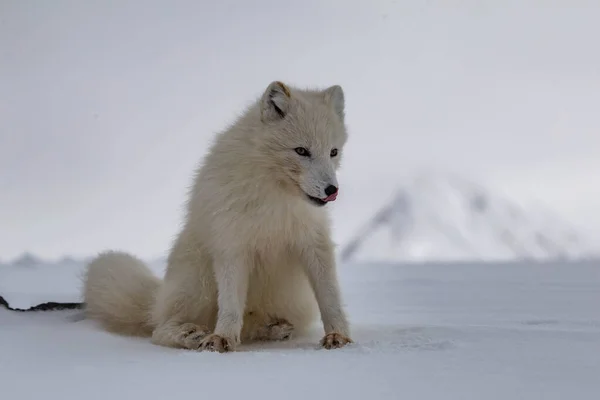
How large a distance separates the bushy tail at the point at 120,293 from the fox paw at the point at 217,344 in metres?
0.77

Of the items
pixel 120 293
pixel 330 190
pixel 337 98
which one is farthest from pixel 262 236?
pixel 120 293

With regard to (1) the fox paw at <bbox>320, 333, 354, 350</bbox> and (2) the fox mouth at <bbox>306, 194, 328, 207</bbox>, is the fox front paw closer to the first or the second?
(1) the fox paw at <bbox>320, 333, 354, 350</bbox>

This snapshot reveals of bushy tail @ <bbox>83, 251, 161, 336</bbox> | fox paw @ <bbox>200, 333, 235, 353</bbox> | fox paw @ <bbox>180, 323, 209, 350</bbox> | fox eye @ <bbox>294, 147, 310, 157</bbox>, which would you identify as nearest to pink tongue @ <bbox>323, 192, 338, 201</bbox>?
fox eye @ <bbox>294, 147, 310, 157</bbox>

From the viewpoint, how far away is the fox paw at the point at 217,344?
9.21ft

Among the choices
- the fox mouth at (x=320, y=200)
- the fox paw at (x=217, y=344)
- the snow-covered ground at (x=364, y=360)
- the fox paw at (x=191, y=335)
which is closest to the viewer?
the snow-covered ground at (x=364, y=360)

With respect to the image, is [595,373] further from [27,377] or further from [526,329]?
[27,377]

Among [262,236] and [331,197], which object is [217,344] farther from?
[331,197]

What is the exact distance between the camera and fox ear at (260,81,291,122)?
3.18 metres

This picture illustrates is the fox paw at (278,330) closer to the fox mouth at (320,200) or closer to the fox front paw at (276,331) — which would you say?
the fox front paw at (276,331)

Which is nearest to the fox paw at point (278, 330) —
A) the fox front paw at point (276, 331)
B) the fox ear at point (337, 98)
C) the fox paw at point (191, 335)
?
the fox front paw at point (276, 331)

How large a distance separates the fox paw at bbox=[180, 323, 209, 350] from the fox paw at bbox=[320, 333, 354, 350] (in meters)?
0.61

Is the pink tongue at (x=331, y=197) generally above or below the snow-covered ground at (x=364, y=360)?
above

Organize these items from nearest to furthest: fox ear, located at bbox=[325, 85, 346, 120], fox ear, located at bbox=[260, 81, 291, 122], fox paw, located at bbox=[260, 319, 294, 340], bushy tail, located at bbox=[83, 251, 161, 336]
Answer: fox ear, located at bbox=[260, 81, 291, 122], fox paw, located at bbox=[260, 319, 294, 340], fox ear, located at bbox=[325, 85, 346, 120], bushy tail, located at bbox=[83, 251, 161, 336]

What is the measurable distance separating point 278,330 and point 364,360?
40.8 inches
